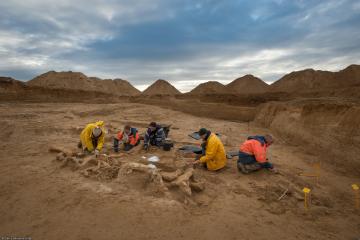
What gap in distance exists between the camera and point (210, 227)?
10.2ft

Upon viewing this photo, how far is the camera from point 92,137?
5.83 meters

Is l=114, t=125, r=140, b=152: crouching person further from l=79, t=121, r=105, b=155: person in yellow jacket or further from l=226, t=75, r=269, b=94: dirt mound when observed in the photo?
l=226, t=75, r=269, b=94: dirt mound

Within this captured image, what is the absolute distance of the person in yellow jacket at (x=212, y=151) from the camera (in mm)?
4938

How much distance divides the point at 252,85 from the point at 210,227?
3709 centimetres

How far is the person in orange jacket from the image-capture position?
4797mm

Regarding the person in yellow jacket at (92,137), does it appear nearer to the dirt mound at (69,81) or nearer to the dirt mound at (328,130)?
the dirt mound at (328,130)

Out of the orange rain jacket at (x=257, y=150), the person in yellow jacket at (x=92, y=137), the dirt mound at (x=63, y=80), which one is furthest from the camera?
the dirt mound at (x=63, y=80)

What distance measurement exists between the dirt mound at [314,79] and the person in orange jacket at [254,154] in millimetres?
25144

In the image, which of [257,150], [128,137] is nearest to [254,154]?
[257,150]

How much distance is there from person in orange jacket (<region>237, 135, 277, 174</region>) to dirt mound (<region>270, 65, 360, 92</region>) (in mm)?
25144

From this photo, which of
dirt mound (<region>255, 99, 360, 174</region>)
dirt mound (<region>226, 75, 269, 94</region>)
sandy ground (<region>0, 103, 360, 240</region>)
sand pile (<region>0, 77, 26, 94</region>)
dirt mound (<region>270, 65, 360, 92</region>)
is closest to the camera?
sandy ground (<region>0, 103, 360, 240</region>)

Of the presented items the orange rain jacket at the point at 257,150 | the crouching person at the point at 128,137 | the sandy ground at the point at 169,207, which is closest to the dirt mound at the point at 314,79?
the crouching person at the point at 128,137

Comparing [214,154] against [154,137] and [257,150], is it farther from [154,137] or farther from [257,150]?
[154,137]

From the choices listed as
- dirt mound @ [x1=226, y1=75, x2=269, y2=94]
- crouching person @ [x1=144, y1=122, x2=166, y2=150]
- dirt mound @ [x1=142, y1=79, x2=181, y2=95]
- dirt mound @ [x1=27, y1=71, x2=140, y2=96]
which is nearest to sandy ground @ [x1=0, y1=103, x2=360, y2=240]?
crouching person @ [x1=144, y1=122, x2=166, y2=150]
